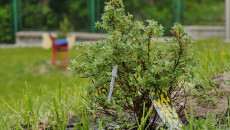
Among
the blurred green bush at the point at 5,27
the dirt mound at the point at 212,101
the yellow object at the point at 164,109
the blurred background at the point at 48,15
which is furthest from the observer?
the blurred green bush at the point at 5,27

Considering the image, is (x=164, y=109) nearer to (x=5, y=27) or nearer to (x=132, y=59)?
(x=132, y=59)

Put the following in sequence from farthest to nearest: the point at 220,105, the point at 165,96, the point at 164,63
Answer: the point at 220,105 < the point at 165,96 < the point at 164,63

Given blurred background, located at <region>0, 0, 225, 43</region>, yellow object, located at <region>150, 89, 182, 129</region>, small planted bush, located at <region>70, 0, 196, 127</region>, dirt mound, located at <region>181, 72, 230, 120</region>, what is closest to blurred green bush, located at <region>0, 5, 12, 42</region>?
blurred background, located at <region>0, 0, 225, 43</region>

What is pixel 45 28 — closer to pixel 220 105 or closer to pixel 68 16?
pixel 68 16

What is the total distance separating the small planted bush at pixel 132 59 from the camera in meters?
1.54

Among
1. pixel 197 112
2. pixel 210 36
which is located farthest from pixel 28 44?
pixel 197 112

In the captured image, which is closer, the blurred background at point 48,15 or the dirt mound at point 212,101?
the dirt mound at point 212,101

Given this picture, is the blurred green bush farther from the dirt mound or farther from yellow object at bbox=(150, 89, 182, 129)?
yellow object at bbox=(150, 89, 182, 129)

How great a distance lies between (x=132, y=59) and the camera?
161 centimetres

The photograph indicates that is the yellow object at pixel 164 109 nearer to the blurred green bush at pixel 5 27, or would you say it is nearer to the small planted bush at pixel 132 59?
the small planted bush at pixel 132 59

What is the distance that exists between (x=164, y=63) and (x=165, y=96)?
0.63 feet

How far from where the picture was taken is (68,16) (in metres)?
12.8

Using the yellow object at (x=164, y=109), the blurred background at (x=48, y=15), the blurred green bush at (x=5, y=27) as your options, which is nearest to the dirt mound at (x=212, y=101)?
the yellow object at (x=164, y=109)

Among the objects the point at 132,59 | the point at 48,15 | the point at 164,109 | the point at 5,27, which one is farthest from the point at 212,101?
the point at 5,27
